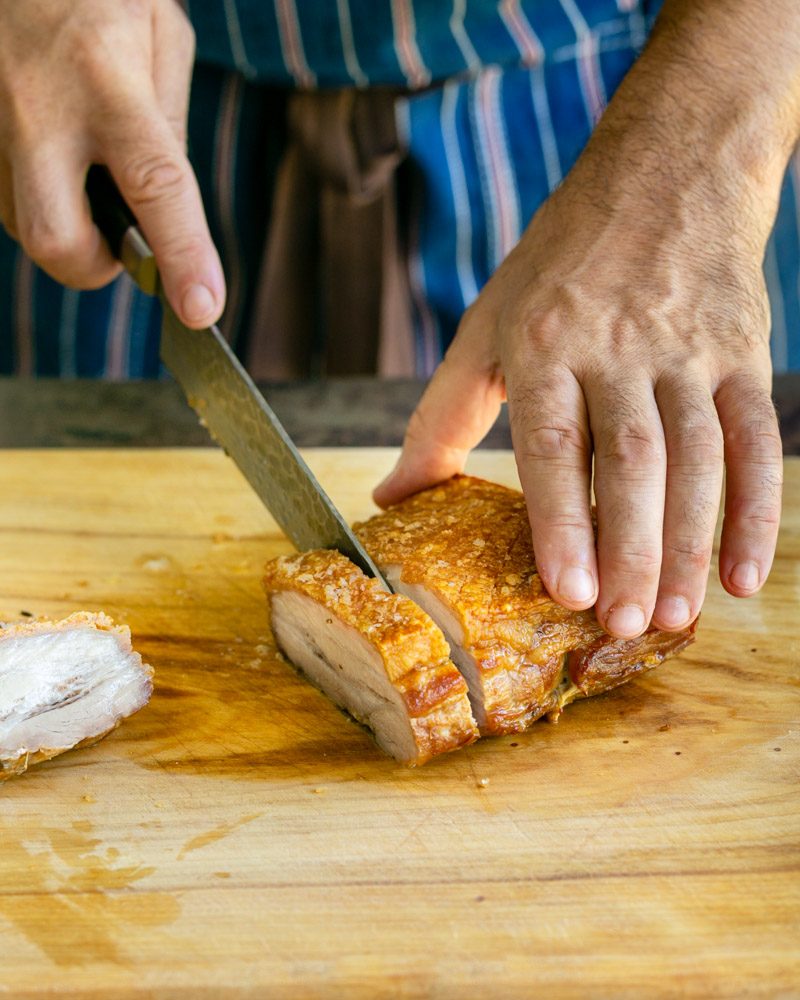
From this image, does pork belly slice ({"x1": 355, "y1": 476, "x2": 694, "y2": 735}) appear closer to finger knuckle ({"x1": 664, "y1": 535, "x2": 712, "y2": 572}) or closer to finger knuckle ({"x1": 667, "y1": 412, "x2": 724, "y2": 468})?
finger knuckle ({"x1": 664, "y1": 535, "x2": 712, "y2": 572})

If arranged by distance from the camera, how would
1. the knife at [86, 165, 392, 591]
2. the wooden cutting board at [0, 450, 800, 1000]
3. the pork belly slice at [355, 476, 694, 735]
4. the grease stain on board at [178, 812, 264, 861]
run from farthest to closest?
the knife at [86, 165, 392, 591] → the pork belly slice at [355, 476, 694, 735] → the grease stain on board at [178, 812, 264, 861] → the wooden cutting board at [0, 450, 800, 1000]

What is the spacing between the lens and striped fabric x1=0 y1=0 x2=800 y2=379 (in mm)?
3363

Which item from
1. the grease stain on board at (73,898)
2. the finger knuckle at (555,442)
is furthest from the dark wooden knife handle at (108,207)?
the grease stain on board at (73,898)

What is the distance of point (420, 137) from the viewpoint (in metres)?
3.52

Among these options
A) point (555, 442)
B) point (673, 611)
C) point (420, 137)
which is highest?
point (420, 137)

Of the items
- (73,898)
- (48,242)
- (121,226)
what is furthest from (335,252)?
(73,898)

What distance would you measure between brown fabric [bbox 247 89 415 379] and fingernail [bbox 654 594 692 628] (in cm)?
196

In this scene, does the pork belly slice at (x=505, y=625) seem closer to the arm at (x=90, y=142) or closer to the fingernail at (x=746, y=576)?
the fingernail at (x=746, y=576)

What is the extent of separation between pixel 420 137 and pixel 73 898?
2594 mm

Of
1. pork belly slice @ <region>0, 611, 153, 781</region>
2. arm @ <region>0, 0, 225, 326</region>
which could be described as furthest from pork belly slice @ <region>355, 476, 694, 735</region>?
arm @ <region>0, 0, 225, 326</region>

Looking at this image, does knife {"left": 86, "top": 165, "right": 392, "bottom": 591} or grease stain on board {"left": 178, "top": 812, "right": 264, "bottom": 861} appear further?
knife {"left": 86, "top": 165, "right": 392, "bottom": 591}

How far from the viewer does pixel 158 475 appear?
10.5ft

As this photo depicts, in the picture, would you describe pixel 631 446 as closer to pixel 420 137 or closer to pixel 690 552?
pixel 690 552

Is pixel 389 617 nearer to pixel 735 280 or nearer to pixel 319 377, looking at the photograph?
pixel 735 280
